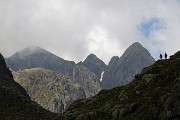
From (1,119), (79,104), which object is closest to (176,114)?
(79,104)

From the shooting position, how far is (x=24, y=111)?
199 m

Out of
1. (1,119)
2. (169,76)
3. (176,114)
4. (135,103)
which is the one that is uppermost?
(1,119)

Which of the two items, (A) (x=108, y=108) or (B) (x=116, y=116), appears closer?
(B) (x=116, y=116)

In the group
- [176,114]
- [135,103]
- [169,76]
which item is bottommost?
[176,114]

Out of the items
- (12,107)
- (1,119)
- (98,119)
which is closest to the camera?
(98,119)

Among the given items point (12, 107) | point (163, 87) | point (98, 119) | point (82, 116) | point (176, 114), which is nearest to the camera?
point (176, 114)

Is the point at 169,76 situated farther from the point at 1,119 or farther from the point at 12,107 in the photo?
the point at 12,107

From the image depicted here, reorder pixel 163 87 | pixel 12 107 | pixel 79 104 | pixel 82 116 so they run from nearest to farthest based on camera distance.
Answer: pixel 163 87 → pixel 82 116 → pixel 79 104 → pixel 12 107

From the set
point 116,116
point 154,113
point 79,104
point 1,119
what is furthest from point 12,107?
point 154,113

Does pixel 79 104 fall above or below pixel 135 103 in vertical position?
above

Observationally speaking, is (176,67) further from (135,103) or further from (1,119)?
(1,119)

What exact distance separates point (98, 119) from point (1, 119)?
104660mm

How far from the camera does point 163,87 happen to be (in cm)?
6994

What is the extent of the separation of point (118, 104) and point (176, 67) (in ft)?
48.3
